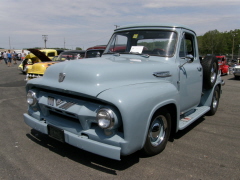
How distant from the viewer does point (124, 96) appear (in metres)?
2.65

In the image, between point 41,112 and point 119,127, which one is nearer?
point 119,127

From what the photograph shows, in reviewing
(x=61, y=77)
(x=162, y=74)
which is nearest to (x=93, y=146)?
(x=61, y=77)

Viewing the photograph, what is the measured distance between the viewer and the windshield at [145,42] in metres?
4.01

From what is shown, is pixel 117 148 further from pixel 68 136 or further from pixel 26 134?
pixel 26 134

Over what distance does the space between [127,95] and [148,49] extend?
1.74m

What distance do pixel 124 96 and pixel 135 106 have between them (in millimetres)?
176

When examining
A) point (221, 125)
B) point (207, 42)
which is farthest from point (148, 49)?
point (207, 42)

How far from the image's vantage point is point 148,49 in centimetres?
416

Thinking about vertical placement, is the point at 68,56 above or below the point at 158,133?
above

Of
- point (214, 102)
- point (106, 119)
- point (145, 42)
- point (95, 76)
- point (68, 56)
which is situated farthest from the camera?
point (68, 56)

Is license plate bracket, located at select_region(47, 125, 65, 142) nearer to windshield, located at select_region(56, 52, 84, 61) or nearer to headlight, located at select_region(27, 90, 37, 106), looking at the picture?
headlight, located at select_region(27, 90, 37, 106)

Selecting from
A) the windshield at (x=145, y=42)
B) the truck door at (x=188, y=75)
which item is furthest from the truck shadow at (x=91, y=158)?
the windshield at (x=145, y=42)

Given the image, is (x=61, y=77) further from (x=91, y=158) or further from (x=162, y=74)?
(x=162, y=74)

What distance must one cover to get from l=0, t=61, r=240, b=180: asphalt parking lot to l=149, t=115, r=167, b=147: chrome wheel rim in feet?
0.75
